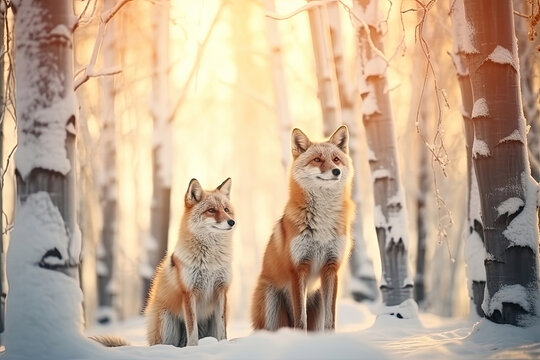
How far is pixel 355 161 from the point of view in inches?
419

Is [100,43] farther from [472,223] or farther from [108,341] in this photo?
[472,223]

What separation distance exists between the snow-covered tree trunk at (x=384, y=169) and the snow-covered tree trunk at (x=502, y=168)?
7.21ft

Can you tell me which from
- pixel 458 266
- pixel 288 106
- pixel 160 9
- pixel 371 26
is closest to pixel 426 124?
pixel 288 106

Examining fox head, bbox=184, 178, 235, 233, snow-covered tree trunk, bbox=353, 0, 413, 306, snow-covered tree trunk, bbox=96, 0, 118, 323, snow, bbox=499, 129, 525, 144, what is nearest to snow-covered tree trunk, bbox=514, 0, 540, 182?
snow-covered tree trunk, bbox=353, 0, 413, 306

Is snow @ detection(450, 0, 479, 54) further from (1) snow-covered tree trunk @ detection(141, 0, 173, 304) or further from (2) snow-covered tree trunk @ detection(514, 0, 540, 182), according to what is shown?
(1) snow-covered tree trunk @ detection(141, 0, 173, 304)

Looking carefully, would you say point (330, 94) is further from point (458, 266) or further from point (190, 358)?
point (458, 266)

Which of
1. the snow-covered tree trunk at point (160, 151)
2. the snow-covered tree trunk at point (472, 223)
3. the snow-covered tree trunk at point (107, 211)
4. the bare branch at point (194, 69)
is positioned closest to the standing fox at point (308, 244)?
the snow-covered tree trunk at point (472, 223)

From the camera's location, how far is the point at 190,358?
4043 mm

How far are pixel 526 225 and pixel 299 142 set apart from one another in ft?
8.01

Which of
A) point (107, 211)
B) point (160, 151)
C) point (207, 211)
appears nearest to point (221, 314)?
point (207, 211)

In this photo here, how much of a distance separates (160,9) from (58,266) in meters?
8.26

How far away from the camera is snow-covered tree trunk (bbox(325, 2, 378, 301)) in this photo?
9.82m

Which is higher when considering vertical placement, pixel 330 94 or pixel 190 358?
pixel 330 94

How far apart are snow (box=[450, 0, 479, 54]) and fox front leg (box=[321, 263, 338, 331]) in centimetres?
246
